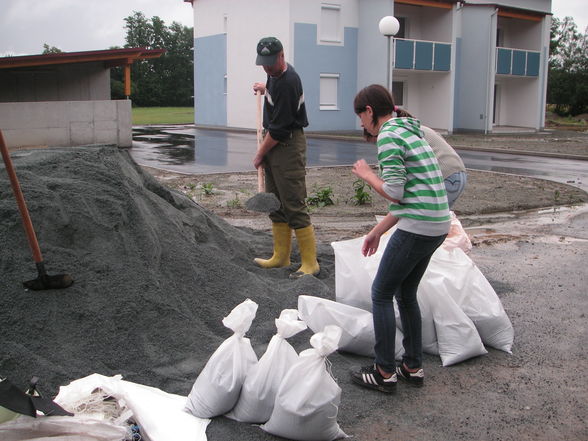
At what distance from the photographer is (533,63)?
33.5 metres

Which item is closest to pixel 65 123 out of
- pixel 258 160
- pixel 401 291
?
pixel 258 160

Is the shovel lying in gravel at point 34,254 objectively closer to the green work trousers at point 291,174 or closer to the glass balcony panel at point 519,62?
the green work trousers at point 291,174

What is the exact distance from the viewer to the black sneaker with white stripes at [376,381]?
3499mm

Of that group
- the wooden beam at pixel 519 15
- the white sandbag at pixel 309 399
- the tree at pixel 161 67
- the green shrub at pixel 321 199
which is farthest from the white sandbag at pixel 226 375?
the tree at pixel 161 67

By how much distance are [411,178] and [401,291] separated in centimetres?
68

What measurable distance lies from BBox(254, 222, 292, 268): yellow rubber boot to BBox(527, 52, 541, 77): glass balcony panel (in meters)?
31.2

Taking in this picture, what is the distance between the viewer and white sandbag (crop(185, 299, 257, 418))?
3.04 m

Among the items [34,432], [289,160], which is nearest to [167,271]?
[289,160]

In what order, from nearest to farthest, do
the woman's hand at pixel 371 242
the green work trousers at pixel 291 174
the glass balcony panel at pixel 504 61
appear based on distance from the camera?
the woman's hand at pixel 371 242
the green work trousers at pixel 291 174
the glass balcony panel at pixel 504 61

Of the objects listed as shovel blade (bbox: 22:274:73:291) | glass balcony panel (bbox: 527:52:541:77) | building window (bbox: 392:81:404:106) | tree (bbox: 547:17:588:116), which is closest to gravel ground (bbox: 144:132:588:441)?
shovel blade (bbox: 22:274:73:291)

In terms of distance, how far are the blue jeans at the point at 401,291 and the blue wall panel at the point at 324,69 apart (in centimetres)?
2566

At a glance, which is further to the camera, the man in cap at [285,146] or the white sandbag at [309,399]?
the man in cap at [285,146]

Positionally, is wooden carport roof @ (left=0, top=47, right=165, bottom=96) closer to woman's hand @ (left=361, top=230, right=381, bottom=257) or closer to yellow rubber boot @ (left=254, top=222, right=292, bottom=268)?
yellow rubber boot @ (left=254, top=222, right=292, bottom=268)

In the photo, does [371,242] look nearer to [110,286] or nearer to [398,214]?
[398,214]
